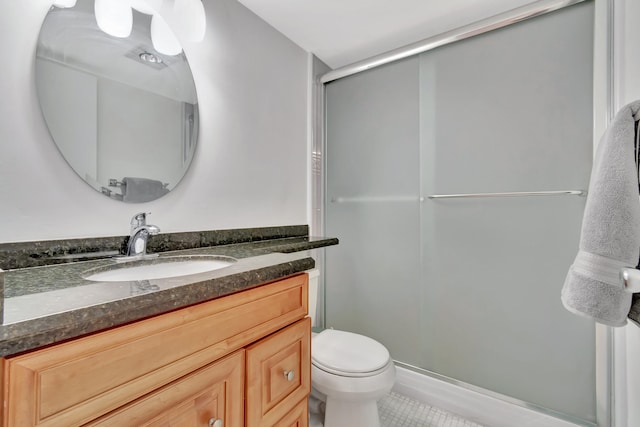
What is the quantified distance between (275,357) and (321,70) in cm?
190

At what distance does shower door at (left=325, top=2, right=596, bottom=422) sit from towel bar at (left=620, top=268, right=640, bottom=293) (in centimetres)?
92

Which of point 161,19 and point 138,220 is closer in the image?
point 138,220

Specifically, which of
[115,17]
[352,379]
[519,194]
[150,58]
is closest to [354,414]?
[352,379]

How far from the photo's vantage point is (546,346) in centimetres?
135

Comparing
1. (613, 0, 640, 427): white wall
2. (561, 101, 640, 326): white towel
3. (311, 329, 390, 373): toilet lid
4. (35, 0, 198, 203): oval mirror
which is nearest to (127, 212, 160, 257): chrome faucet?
(35, 0, 198, 203): oval mirror

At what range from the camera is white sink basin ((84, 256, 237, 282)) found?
2.71ft

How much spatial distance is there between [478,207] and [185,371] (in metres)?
1.50

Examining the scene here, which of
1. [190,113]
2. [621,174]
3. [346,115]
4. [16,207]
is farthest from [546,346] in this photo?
[16,207]

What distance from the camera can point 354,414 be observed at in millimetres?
1236

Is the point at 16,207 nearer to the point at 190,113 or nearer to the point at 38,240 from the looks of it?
the point at 38,240

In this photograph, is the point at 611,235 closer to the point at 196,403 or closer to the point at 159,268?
the point at 196,403

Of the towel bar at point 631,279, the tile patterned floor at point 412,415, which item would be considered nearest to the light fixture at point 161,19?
the towel bar at point 631,279

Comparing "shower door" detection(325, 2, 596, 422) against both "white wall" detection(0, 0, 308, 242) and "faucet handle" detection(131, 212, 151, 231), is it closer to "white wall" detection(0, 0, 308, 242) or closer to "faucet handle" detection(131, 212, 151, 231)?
"white wall" detection(0, 0, 308, 242)

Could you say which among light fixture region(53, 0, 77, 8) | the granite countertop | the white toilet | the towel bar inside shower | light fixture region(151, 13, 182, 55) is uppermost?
Answer: light fixture region(151, 13, 182, 55)
